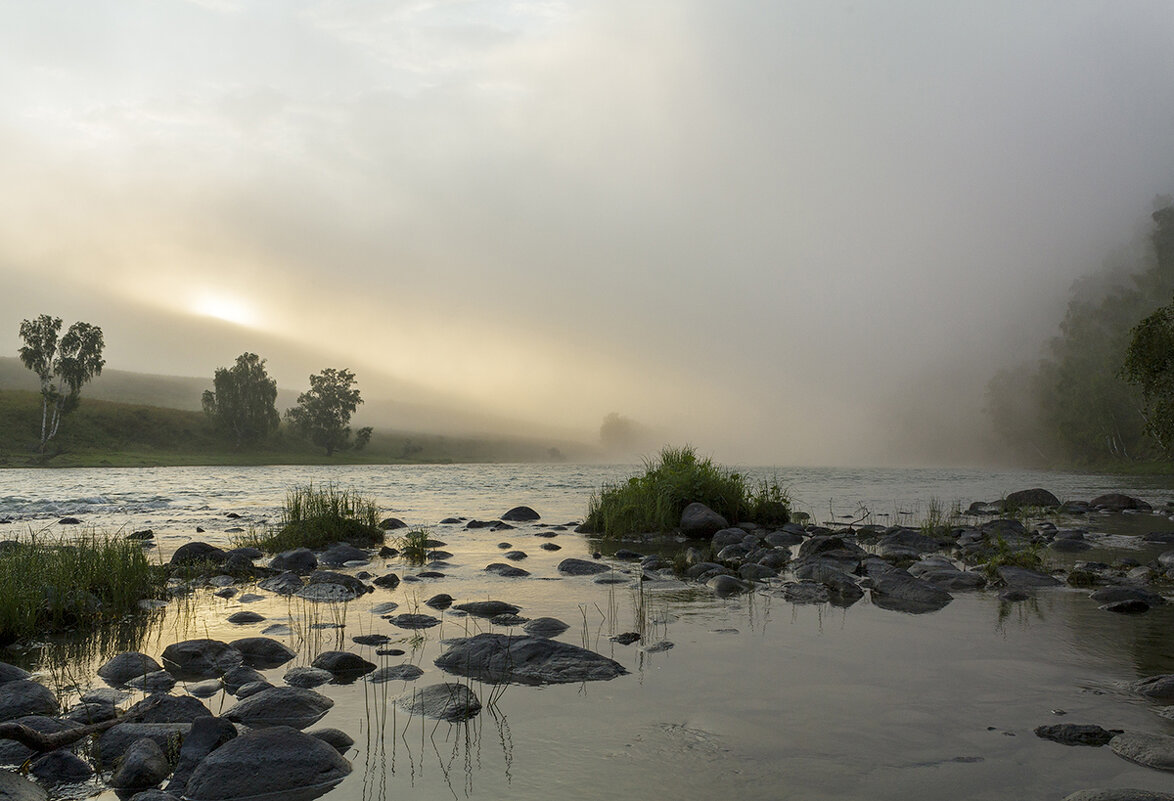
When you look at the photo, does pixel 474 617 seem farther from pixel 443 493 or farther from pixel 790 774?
pixel 443 493

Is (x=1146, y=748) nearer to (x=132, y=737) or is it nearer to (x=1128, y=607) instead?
(x=1128, y=607)

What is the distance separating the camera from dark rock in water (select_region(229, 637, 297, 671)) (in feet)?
28.3

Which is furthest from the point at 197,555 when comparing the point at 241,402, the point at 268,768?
the point at 241,402

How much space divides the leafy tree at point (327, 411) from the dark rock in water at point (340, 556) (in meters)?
148

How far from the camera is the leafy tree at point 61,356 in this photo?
99.8 m

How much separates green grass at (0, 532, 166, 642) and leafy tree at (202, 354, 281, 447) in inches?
5853

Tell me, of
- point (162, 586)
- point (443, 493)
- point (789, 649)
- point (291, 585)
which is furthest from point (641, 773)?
point (443, 493)

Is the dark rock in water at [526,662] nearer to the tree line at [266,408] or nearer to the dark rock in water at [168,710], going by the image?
the dark rock in water at [168,710]

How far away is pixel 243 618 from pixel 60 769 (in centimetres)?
585

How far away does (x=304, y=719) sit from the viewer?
6.65 metres

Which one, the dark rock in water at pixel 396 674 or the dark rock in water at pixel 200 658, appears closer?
the dark rock in water at pixel 396 674

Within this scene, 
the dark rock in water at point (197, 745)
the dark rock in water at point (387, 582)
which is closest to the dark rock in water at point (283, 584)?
the dark rock in water at point (387, 582)

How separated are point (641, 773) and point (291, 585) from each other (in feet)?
34.6

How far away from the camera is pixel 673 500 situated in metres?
25.0
